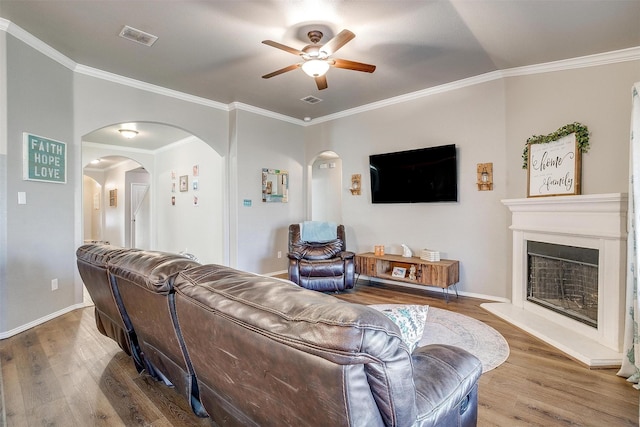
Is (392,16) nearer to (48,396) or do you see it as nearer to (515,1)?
(515,1)

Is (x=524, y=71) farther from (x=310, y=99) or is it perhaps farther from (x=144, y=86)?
(x=144, y=86)

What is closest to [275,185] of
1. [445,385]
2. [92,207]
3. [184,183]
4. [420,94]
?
[184,183]

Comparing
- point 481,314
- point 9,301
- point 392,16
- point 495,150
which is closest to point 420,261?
point 481,314

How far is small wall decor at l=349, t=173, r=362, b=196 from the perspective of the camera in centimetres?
519

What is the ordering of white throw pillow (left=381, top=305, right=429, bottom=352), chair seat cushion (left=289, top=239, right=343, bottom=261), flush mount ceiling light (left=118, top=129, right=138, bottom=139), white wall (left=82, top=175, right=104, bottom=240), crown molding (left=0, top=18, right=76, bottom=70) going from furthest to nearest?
white wall (left=82, top=175, right=104, bottom=240)
flush mount ceiling light (left=118, top=129, right=138, bottom=139)
chair seat cushion (left=289, top=239, right=343, bottom=261)
crown molding (left=0, top=18, right=76, bottom=70)
white throw pillow (left=381, top=305, right=429, bottom=352)

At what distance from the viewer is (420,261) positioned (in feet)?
13.5

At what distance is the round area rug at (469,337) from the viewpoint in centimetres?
248

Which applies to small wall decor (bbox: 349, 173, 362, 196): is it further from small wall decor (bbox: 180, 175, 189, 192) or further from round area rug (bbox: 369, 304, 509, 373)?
small wall decor (bbox: 180, 175, 189, 192)

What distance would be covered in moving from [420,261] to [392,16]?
2.82 meters

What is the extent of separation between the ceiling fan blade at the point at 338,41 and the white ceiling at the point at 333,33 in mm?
247

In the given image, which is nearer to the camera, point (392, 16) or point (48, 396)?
point (48, 396)

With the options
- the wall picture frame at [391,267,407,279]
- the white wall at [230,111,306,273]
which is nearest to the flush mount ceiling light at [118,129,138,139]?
the white wall at [230,111,306,273]

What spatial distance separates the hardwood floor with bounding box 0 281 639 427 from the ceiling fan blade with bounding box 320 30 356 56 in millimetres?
2748

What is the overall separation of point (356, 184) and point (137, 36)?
345 centimetres
